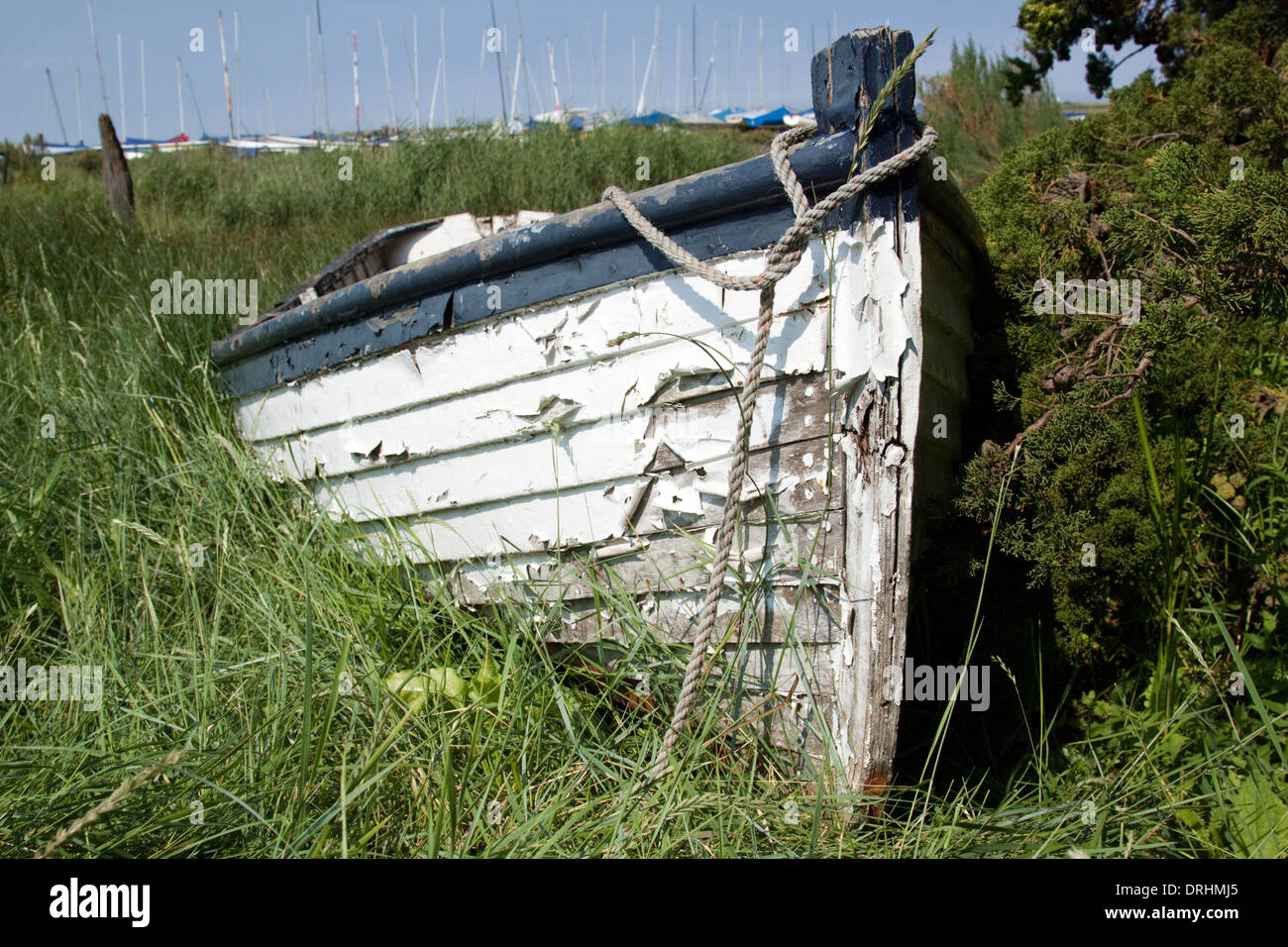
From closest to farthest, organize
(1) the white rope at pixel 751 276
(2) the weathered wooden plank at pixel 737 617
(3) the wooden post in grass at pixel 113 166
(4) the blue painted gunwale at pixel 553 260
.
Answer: (1) the white rope at pixel 751 276 → (4) the blue painted gunwale at pixel 553 260 → (2) the weathered wooden plank at pixel 737 617 → (3) the wooden post in grass at pixel 113 166

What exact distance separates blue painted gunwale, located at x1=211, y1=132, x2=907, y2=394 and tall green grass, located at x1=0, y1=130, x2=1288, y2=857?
705 millimetres

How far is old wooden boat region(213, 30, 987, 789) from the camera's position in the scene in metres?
1.94

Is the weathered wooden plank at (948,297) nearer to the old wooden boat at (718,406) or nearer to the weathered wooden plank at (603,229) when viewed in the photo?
the old wooden boat at (718,406)

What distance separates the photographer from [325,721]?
1777 mm

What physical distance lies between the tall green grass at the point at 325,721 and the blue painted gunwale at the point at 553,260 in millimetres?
705

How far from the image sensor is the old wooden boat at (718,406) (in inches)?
76.4

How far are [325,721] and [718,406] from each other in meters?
1.11

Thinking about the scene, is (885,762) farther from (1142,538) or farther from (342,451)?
(342,451)

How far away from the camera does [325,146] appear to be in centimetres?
919

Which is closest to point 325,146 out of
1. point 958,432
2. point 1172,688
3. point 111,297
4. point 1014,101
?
point 111,297

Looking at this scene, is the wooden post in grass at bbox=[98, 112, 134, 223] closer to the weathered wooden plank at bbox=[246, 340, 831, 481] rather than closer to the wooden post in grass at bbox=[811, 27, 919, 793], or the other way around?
the weathered wooden plank at bbox=[246, 340, 831, 481]

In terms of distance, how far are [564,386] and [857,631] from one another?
3.13 ft

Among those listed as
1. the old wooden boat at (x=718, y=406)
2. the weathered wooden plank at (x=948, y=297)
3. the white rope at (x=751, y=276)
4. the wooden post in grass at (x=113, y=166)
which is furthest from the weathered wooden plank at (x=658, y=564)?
the wooden post in grass at (x=113, y=166)
